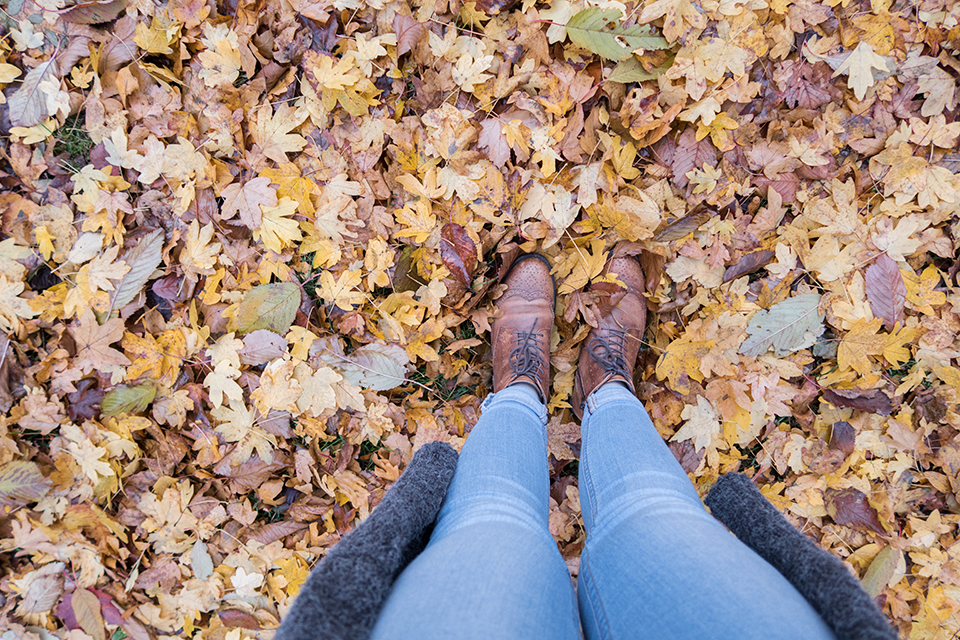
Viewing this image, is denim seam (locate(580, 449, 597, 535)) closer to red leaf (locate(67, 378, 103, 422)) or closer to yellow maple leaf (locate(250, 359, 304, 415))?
yellow maple leaf (locate(250, 359, 304, 415))

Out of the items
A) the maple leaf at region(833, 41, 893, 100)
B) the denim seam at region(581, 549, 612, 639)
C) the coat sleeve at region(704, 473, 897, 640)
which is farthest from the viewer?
the maple leaf at region(833, 41, 893, 100)

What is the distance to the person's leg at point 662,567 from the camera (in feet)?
1.88

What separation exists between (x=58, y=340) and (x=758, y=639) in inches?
70.6

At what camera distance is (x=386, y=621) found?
583 millimetres

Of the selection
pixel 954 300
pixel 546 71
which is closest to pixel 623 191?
pixel 546 71

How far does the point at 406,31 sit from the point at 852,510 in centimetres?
182

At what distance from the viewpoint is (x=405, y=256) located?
4.30 feet

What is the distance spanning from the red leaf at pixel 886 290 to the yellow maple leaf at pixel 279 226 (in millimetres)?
1568

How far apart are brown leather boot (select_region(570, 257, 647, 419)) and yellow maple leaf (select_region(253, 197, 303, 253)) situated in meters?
0.91

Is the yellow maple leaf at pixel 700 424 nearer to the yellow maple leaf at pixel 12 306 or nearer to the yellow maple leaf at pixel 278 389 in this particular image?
the yellow maple leaf at pixel 278 389

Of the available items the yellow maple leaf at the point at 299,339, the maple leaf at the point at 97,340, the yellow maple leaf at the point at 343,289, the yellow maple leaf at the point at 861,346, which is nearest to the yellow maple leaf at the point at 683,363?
the yellow maple leaf at the point at 861,346

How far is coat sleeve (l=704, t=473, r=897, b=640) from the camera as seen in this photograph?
53 cm

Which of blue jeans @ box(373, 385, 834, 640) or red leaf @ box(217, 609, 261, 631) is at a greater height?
blue jeans @ box(373, 385, 834, 640)

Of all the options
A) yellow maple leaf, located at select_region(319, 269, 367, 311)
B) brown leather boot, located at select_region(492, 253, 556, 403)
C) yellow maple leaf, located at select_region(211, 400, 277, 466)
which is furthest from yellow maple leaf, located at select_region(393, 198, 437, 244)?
yellow maple leaf, located at select_region(211, 400, 277, 466)
